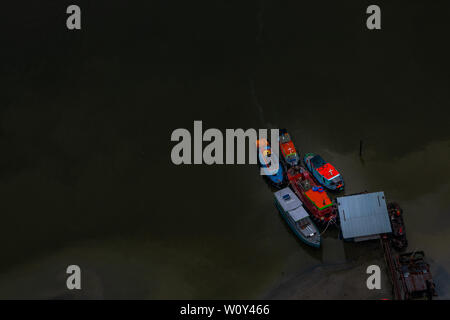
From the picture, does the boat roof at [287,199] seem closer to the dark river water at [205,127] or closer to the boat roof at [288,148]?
the dark river water at [205,127]

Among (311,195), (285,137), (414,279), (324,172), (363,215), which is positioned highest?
(285,137)

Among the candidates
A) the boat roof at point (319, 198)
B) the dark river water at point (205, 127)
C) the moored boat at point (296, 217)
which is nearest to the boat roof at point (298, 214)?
the moored boat at point (296, 217)

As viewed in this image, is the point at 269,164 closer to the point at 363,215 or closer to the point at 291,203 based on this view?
the point at 291,203

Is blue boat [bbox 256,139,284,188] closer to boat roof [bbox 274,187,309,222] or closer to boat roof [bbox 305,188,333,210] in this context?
boat roof [bbox 274,187,309,222]

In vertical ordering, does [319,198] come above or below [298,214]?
above

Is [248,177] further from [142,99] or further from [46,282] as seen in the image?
[46,282]

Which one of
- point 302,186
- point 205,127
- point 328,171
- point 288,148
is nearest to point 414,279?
point 328,171
